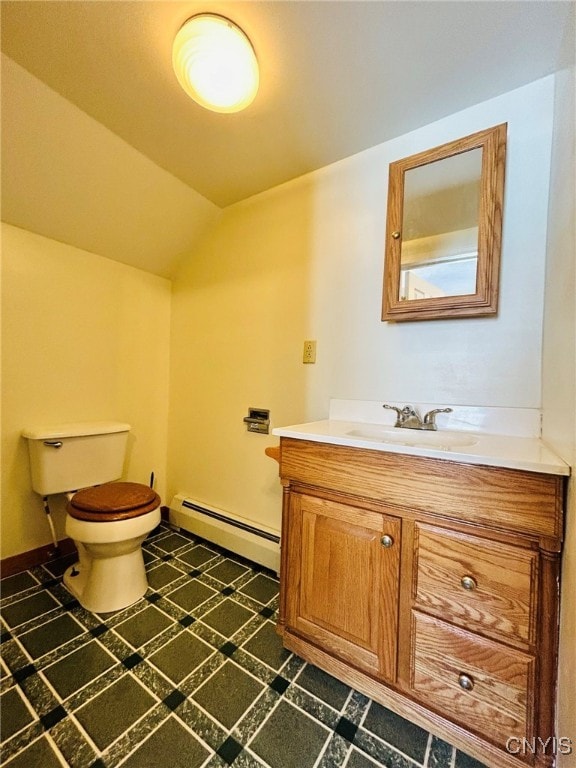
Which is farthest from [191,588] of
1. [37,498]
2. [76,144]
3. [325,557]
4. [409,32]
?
[409,32]

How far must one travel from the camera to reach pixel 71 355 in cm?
171

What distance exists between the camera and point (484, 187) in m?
1.11

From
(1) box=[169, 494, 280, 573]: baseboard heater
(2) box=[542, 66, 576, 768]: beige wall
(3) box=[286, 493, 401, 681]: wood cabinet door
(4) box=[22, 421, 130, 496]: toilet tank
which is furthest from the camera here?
(1) box=[169, 494, 280, 573]: baseboard heater

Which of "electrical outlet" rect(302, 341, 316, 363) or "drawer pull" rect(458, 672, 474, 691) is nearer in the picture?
"drawer pull" rect(458, 672, 474, 691)

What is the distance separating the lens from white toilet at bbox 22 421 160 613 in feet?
4.17

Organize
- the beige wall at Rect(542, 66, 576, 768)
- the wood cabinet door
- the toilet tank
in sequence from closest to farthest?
1. the beige wall at Rect(542, 66, 576, 768)
2. the wood cabinet door
3. the toilet tank

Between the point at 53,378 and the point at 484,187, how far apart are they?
2.17 m

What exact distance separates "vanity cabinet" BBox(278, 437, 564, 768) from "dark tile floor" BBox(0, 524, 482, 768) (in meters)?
0.08

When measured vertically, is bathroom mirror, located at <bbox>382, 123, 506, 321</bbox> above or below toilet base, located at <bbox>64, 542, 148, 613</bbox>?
above

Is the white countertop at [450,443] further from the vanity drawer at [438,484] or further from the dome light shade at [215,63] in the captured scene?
the dome light shade at [215,63]

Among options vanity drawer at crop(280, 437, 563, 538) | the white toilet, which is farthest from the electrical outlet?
the white toilet

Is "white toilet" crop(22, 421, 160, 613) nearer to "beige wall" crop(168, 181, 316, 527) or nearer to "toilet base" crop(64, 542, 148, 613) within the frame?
"toilet base" crop(64, 542, 148, 613)

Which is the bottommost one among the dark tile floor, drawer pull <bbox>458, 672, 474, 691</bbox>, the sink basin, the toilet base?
the dark tile floor

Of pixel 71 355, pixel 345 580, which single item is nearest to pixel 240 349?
pixel 71 355
